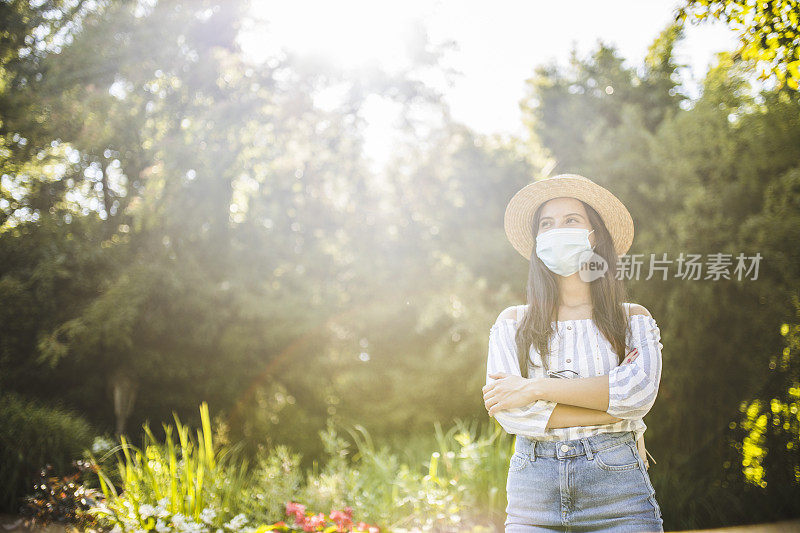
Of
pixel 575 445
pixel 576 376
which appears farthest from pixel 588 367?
pixel 575 445

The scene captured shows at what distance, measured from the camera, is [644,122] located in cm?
821

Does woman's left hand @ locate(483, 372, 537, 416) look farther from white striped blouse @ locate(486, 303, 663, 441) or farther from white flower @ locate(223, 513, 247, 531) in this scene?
white flower @ locate(223, 513, 247, 531)

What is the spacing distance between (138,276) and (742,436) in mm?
7282

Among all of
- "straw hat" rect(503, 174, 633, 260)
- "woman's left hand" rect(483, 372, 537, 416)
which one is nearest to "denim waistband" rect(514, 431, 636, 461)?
"woman's left hand" rect(483, 372, 537, 416)

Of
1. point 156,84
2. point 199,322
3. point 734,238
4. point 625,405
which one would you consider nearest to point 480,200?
point 734,238

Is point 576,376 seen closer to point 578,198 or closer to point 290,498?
point 578,198

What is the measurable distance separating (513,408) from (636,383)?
15.2 inches

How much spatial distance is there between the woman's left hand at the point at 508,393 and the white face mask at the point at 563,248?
1.47ft

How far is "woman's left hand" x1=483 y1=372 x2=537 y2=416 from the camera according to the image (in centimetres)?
179

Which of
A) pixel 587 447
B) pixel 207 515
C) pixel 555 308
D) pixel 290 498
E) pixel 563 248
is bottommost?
pixel 290 498

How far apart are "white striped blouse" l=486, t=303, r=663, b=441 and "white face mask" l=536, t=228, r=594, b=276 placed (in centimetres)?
21

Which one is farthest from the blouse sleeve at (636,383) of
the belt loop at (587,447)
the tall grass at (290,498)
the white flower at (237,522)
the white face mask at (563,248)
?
the white flower at (237,522)

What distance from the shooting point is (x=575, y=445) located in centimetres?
170

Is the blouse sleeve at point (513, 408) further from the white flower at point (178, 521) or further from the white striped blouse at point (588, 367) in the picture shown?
the white flower at point (178, 521)
